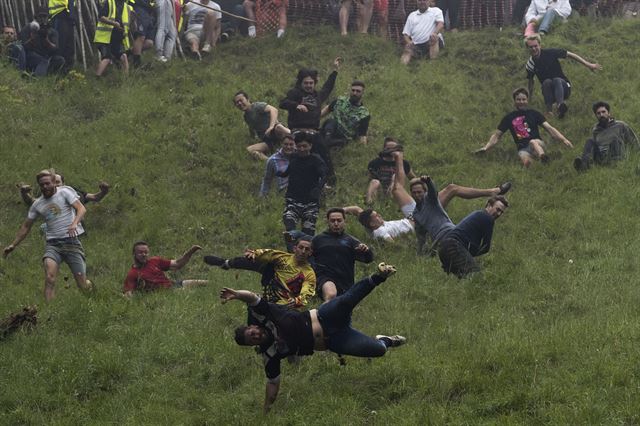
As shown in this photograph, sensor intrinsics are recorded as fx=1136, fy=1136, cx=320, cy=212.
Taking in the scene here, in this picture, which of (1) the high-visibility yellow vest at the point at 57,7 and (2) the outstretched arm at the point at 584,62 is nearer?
(2) the outstretched arm at the point at 584,62

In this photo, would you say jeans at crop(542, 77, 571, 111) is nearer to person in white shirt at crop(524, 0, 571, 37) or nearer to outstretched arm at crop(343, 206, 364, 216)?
person in white shirt at crop(524, 0, 571, 37)

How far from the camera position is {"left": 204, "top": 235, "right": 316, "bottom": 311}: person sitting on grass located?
43.6ft

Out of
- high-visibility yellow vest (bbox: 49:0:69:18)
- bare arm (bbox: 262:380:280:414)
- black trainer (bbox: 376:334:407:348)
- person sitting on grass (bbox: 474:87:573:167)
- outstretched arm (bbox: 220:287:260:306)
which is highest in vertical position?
outstretched arm (bbox: 220:287:260:306)

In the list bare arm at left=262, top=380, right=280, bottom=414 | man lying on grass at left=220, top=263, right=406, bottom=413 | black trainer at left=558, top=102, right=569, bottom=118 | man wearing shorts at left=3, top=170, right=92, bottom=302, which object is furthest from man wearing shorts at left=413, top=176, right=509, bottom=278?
black trainer at left=558, top=102, right=569, bottom=118

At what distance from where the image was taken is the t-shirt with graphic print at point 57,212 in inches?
598

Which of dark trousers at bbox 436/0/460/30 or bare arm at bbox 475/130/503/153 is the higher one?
dark trousers at bbox 436/0/460/30

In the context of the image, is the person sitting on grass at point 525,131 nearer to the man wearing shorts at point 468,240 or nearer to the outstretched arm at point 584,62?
the outstretched arm at point 584,62

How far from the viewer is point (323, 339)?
38.5 ft

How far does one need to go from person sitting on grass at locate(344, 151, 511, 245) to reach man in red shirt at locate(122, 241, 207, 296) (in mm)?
2887

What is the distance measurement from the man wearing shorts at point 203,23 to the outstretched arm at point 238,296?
14.5 meters

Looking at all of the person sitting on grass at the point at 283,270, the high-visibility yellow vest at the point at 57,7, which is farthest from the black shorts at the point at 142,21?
the person sitting on grass at the point at 283,270

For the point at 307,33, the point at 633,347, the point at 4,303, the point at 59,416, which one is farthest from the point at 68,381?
the point at 307,33

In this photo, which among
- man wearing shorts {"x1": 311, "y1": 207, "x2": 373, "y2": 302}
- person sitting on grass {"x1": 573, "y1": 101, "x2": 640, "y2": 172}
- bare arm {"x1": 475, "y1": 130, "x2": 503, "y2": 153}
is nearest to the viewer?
man wearing shorts {"x1": 311, "y1": 207, "x2": 373, "y2": 302}

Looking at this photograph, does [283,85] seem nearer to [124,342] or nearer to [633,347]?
[124,342]
